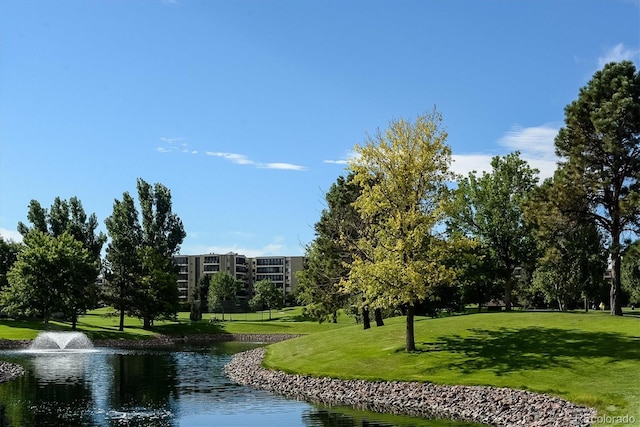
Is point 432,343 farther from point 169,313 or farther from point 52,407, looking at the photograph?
point 169,313

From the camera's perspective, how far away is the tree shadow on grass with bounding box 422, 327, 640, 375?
3425 centimetres

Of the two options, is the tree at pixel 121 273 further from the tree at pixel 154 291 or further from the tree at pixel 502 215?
the tree at pixel 502 215

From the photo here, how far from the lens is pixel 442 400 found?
1184 inches

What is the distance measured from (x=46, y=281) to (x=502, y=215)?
63.7 m

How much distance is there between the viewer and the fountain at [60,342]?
3034 inches

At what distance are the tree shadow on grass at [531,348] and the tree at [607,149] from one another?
37.1 feet

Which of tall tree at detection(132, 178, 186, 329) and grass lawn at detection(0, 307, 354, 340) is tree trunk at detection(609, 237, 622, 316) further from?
tall tree at detection(132, 178, 186, 329)

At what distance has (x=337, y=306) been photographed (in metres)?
62.1

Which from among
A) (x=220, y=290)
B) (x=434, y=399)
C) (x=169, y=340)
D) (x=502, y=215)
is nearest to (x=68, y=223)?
(x=169, y=340)

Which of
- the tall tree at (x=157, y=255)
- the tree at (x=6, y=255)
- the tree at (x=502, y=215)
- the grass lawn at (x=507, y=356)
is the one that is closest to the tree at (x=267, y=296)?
the tall tree at (x=157, y=255)

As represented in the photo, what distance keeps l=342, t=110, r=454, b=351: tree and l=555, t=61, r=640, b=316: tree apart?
52.3ft

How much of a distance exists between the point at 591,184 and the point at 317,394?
28.6m

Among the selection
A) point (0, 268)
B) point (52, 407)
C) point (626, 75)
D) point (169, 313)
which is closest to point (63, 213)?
point (0, 268)

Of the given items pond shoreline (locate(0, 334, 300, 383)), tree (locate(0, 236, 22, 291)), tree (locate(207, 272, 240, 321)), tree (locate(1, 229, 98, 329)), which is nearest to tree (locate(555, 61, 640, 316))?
pond shoreline (locate(0, 334, 300, 383))
